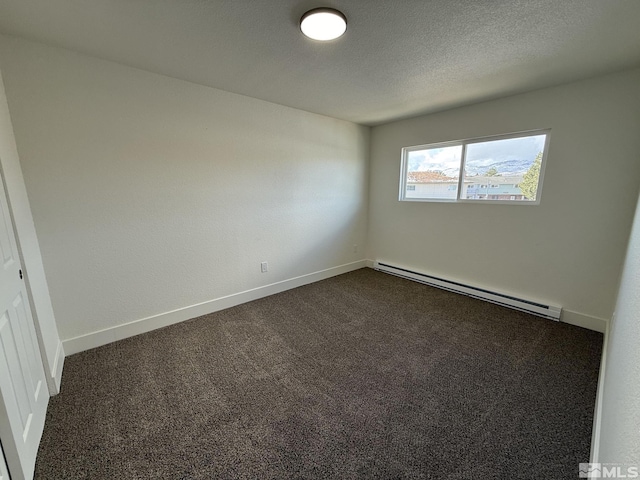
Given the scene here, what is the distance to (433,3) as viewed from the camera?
→ 1.39m

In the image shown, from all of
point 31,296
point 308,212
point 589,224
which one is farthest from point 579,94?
point 31,296

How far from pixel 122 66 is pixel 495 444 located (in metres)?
3.70

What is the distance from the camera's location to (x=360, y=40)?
1.73 metres

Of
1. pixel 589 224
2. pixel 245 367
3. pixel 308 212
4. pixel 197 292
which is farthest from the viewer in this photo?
pixel 308 212

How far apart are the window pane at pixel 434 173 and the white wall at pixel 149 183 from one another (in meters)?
1.39

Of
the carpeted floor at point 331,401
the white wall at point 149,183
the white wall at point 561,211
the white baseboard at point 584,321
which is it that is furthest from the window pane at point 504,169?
the white wall at point 149,183

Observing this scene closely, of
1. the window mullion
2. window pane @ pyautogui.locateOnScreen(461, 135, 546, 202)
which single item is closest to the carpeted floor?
window pane @ pyautogui.locateOnScreen(461, 135, 546, 202)

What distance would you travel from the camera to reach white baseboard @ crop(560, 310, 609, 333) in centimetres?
244

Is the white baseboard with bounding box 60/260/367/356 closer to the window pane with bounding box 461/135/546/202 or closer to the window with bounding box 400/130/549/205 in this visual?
the window with bounding box 400/130/549/205

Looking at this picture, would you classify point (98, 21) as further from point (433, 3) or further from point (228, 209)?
point (433, 3)

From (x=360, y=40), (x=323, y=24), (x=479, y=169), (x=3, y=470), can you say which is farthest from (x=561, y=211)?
(x=3, y=470)

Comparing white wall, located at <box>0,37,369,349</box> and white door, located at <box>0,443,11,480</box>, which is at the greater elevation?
white wall, located at <box>0,37,369,349</box>

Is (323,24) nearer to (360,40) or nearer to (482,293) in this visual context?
(360,40)

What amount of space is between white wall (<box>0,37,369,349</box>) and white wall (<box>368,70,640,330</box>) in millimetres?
1920
